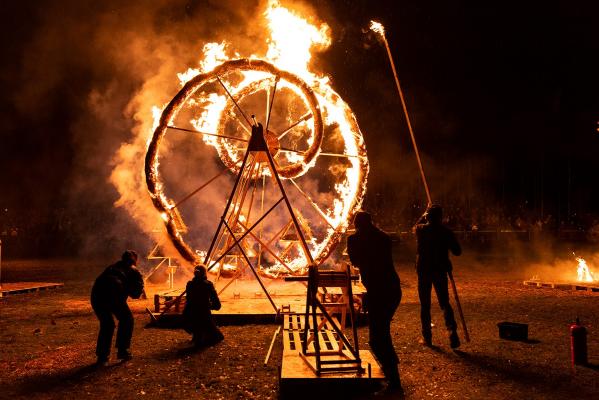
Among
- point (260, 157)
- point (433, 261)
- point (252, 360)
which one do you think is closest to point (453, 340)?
point (433, 261)

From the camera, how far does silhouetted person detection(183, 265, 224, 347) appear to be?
8.39m

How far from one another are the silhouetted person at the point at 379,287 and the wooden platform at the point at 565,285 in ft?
32.1

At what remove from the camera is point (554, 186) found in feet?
120

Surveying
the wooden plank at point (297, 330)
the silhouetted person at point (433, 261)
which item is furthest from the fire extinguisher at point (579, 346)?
the wooden plank at point (297, 330)

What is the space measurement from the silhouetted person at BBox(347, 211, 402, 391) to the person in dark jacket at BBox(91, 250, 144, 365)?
3.67 m

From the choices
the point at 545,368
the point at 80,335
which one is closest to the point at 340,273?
the point at 545,368

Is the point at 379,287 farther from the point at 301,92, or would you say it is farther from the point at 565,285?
the point at 565,285

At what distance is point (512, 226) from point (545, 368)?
99.7 ft

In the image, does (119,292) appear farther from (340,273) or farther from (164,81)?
(164,81)

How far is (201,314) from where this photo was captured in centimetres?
841

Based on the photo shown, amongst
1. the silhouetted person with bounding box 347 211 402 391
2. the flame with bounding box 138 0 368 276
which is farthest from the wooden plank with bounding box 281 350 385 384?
the flame with bounding box 138 0 368 276

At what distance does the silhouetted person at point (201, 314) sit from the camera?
8391 millimetres

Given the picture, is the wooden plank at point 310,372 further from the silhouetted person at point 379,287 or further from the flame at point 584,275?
the flame at point 584,275

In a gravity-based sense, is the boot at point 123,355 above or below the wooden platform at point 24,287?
below
